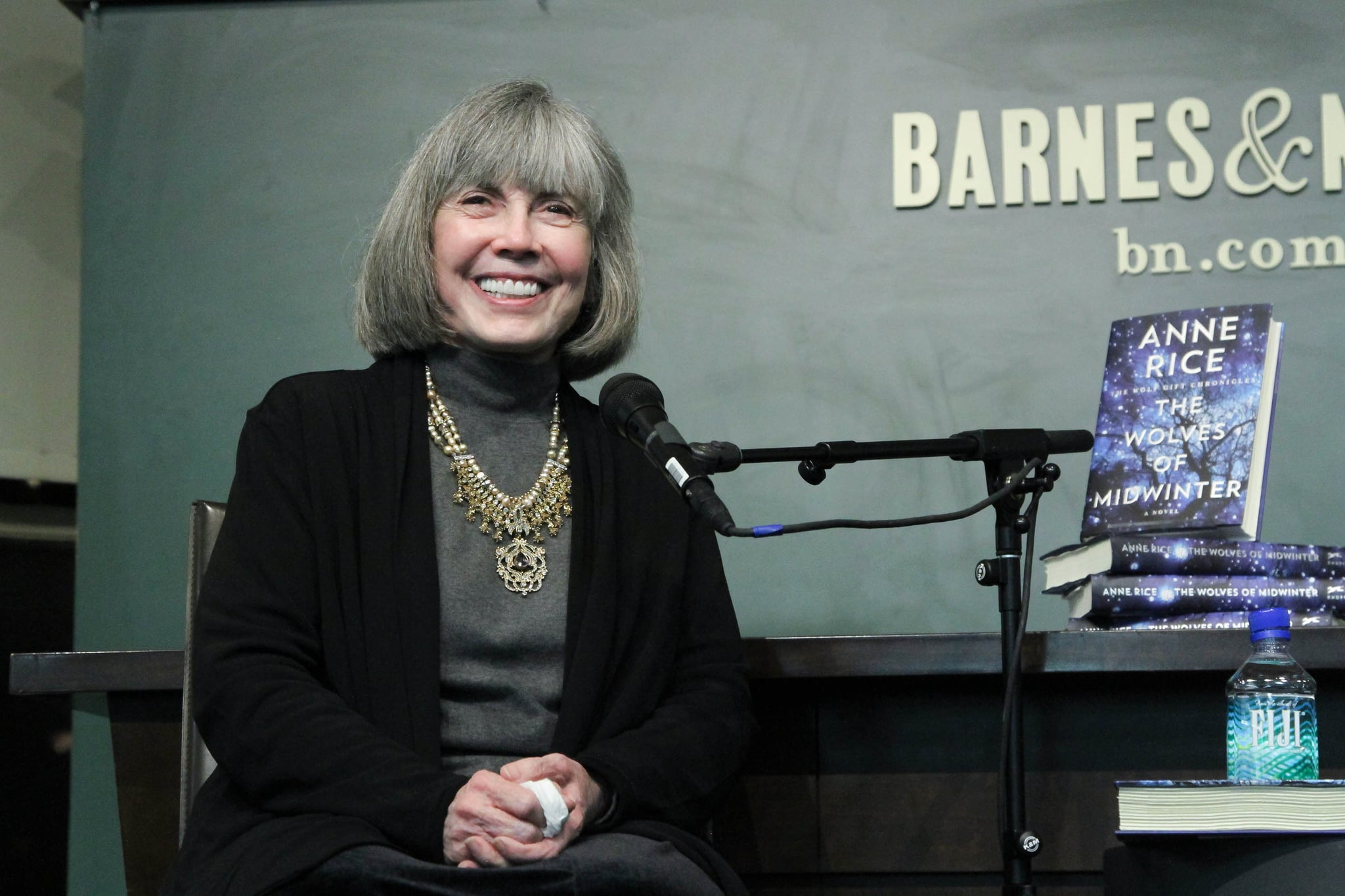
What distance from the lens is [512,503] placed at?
169cm

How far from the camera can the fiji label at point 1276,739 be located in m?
1.52

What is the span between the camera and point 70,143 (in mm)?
3674

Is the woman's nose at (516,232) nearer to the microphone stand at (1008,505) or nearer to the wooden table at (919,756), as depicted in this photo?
the microphone stand at (1008,505)

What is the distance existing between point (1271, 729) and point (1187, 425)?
0.48 metres

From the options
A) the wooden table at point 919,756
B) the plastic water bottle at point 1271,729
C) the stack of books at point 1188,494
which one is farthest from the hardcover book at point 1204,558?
the plastic water bottle at point 1271,729

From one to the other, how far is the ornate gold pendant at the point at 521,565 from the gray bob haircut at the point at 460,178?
285 mm

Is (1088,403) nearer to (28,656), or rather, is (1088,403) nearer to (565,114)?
(565,114)

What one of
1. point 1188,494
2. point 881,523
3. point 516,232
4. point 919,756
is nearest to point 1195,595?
point 1188,494

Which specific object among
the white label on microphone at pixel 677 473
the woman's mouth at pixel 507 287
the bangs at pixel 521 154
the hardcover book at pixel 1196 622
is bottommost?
the hardcover book at pixel 1196 622

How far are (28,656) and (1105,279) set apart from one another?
2.05 metres

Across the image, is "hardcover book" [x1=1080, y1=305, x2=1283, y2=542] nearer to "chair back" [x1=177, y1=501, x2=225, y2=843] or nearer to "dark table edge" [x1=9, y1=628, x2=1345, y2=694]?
"dark table edge" [x1=9, y1=628, x2=1345, y2=694]

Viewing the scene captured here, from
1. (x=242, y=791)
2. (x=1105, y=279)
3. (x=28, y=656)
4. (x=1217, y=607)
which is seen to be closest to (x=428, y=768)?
(x=242, y=791)

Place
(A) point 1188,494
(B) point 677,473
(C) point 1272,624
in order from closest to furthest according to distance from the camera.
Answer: (B) point 677,473 → (C) point 1272,624 → (A) point 1188,494

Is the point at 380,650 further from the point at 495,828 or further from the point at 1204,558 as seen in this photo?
the point at 1204,558
